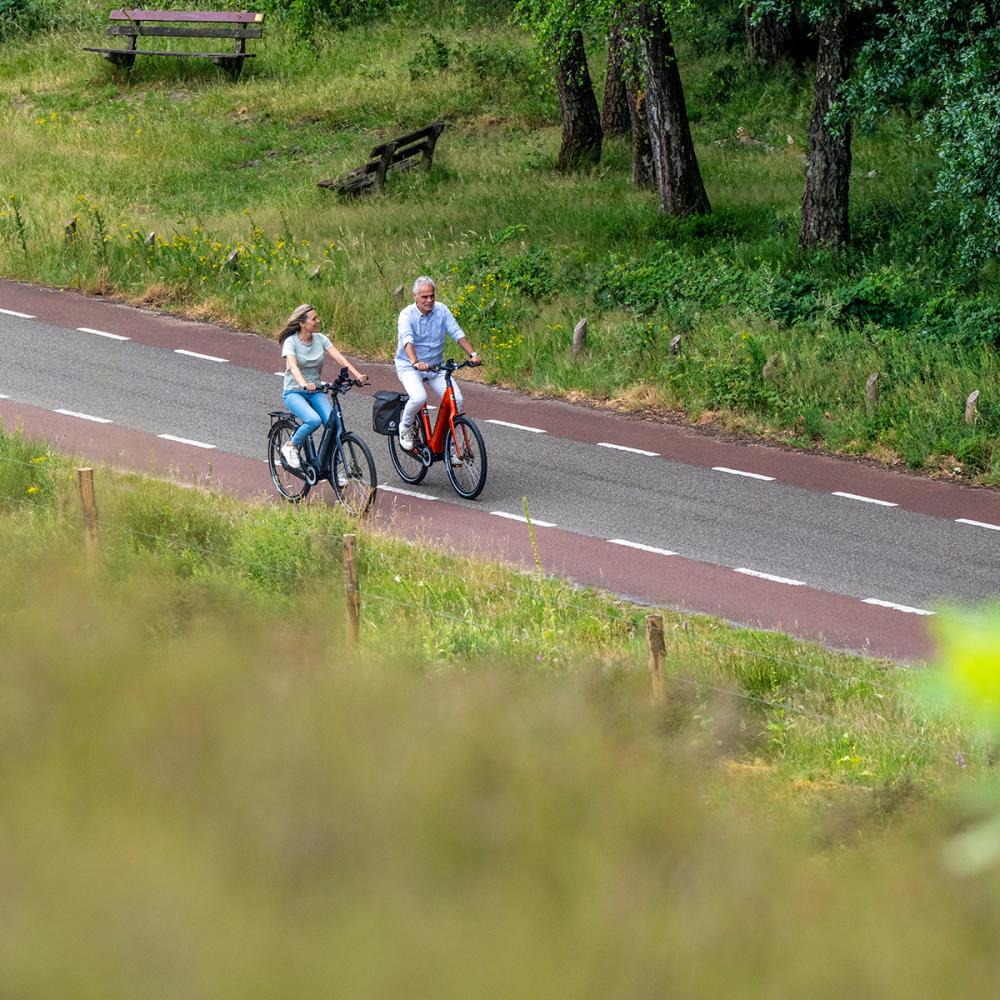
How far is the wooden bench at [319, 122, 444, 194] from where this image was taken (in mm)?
28109

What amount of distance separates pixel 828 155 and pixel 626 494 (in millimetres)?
9397

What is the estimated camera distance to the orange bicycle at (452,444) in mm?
14812

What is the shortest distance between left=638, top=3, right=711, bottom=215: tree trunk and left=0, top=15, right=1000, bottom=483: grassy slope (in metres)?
0.57

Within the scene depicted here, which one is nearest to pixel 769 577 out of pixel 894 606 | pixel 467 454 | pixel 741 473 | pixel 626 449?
pixel 894 606

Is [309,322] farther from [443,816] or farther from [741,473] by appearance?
[443,816]

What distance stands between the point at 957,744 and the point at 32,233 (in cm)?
1948

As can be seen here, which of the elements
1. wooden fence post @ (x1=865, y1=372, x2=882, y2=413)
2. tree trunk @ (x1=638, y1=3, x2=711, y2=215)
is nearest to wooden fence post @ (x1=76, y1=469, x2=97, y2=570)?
wooden fence post @ (x1=865, y1=372, x2=882, y2=413)

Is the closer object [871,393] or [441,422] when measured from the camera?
[441,422]

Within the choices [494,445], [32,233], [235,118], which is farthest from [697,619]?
[235,118]

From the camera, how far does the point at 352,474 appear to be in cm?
1424

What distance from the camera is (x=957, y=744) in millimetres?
8938

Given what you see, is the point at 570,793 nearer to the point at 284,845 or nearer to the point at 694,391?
the point at 284,845

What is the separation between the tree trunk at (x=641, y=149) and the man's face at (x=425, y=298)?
45.0ft

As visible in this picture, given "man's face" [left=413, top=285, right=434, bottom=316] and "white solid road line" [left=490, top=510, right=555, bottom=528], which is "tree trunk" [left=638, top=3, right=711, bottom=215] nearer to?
"man's face" [left=413, top=285, right=434, bottom=316]
